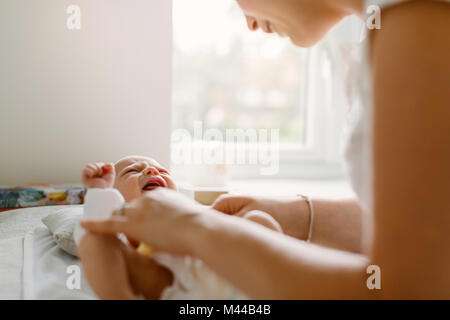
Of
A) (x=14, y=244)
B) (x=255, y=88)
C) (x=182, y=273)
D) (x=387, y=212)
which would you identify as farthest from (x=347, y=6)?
(x=255, y=88)

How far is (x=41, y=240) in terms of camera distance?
1044 mm

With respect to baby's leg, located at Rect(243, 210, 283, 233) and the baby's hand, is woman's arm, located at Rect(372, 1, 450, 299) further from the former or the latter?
the baby's hand

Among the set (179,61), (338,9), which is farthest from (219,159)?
(338,9)

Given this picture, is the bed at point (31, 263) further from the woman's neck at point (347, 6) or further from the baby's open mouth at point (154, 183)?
the woman's neck at point (347, 6)

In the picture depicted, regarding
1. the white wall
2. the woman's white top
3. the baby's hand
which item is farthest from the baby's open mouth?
the white wall

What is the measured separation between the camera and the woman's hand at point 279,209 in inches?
35.9

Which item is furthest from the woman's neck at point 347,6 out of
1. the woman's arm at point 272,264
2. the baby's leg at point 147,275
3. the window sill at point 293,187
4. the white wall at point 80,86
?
the window sill at point 293,187

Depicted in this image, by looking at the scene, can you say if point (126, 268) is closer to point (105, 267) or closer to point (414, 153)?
point (105, 267)

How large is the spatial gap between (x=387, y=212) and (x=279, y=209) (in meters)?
0.45

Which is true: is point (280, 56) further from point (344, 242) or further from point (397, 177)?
point (397, 177)

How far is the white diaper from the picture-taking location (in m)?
0.58

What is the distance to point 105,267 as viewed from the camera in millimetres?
604

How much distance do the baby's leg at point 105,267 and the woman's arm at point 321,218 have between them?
33 cm
